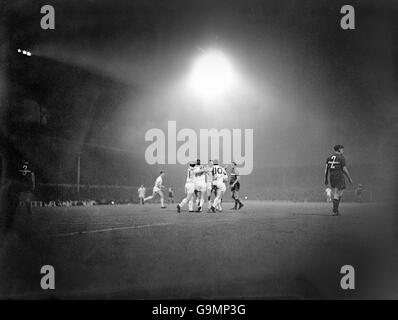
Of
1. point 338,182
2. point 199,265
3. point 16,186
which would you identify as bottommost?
point 199,265

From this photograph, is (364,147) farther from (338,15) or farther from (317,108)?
(338,15)

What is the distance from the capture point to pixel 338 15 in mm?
5242

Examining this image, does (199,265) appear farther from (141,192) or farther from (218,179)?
(141,192)

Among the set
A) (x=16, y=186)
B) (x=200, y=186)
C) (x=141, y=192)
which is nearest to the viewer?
(x=16, y=186)

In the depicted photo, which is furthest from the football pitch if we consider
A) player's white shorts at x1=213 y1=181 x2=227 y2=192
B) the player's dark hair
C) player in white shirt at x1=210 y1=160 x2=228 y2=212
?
player's white shorts at x1=213 y1=181 x2=227 y2=192

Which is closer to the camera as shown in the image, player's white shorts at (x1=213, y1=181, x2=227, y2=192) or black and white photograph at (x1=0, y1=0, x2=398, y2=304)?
black and white photograph at (x1=0, y1=0, x2=398, y2=304)

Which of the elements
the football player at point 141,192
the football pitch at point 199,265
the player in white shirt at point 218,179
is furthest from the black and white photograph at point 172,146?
the football player at point 141,192

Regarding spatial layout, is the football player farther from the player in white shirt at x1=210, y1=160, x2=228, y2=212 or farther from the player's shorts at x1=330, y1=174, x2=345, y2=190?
the player's shorts at x1=330, y1=174, x2=345, y2=190

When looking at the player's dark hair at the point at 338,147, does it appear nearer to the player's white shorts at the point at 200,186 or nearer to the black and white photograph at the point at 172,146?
the black and white photograph at the point at 172,146

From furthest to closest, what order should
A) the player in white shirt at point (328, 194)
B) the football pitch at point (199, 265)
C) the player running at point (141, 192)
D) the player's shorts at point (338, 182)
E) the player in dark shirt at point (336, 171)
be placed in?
the player in white shirt at point (328, 194) → the player running at point (141, 192) → the player's shorts at point (338, 182) → the player in dark shirt at point (336, 171) → the football pitch at point (199, 265)

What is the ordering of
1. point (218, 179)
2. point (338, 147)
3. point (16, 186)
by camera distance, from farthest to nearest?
1. point (218, 179)
2. point (338, 147)
3. point (16, 186)

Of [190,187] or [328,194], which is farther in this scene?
[328,194]

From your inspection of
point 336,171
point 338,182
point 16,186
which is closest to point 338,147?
point 336,171

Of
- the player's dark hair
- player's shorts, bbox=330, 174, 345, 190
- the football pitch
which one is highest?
the player's dark hair
